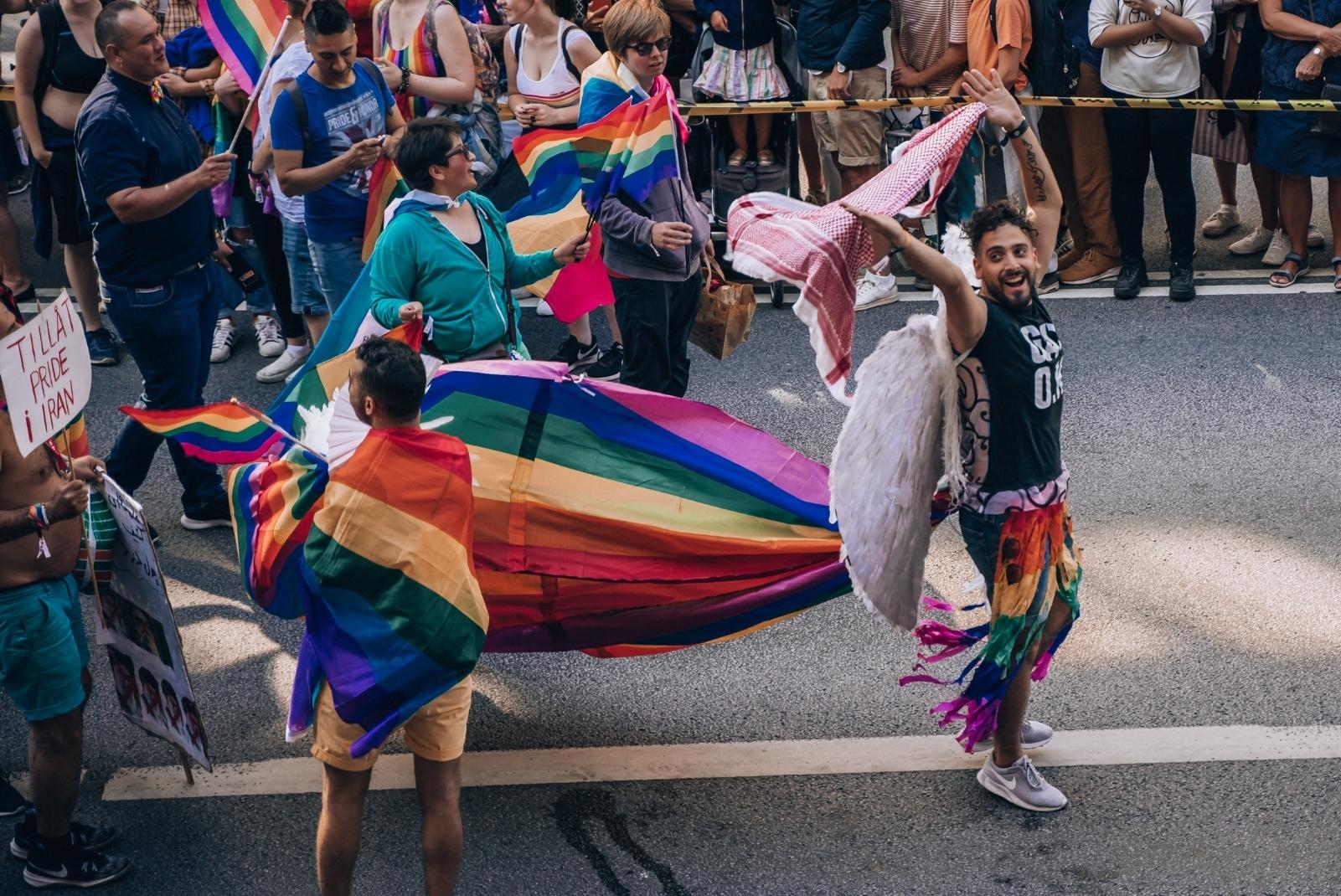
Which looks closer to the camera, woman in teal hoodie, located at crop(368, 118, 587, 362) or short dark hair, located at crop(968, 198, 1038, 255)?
short dark hair, located at crop(968, 198, 1038, 255)

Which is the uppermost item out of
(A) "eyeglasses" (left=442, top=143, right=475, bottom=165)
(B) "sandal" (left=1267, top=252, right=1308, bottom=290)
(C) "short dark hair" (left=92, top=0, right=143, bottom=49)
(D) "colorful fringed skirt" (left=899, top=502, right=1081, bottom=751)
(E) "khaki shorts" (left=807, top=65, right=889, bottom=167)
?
(C) "short dark hair" (left=92, top=0, right=143, bottom=49)

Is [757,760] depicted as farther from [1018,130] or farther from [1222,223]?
[1222,223]

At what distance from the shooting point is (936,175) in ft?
15.2

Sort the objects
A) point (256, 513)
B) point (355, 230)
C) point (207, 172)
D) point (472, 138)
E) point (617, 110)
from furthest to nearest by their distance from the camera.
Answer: point (472, 138) < point (355, 230) < point (617, 110) < point (207, 172) < point (256, 513)

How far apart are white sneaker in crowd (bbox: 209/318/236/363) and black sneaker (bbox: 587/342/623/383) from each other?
209 cm

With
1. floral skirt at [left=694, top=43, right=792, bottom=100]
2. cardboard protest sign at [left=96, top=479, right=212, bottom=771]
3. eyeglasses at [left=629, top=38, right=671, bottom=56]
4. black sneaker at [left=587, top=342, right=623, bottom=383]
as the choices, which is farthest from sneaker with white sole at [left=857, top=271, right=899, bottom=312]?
cardboard protest sign at [left=96, top=479, right=212, bottom=771]

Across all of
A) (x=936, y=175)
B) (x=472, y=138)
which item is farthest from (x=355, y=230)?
(x=936, y=175)

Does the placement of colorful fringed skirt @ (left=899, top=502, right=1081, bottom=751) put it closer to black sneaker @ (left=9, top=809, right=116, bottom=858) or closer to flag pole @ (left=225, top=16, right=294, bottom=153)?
black sneaker @ (left=9, top=809, right=116, bottom=858)

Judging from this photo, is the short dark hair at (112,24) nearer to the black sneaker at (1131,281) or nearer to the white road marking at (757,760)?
the white road marking at (757,760)

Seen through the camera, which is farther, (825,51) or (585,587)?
(825,51)

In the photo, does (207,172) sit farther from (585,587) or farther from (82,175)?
(585,587)

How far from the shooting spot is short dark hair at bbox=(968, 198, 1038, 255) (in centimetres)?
440

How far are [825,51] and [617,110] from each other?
2909 mm

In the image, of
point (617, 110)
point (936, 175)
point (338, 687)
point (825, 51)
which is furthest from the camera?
point (825, 51)
